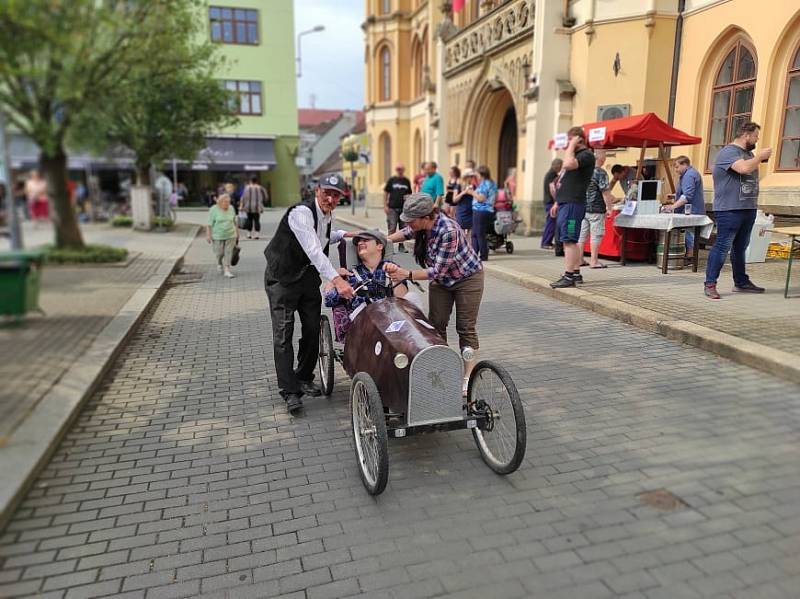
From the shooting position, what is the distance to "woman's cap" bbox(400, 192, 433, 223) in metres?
4.03

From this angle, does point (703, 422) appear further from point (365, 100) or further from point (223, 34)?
point (365, 100)

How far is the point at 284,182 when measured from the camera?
1438 inches

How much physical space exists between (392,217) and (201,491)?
10532 millimetres

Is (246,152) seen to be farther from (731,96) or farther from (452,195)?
(731,96)

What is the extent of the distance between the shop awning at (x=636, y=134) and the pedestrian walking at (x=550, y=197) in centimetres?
109

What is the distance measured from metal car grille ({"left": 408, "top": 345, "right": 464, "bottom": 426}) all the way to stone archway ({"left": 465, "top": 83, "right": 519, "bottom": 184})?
17183mm

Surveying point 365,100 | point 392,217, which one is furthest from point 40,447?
point 365,100

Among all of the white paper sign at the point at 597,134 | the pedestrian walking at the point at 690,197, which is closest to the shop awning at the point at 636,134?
the white paper sign at the point at 597,134

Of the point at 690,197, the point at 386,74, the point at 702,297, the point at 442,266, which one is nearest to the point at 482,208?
the point at 690,197

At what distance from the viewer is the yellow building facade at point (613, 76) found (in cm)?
1067

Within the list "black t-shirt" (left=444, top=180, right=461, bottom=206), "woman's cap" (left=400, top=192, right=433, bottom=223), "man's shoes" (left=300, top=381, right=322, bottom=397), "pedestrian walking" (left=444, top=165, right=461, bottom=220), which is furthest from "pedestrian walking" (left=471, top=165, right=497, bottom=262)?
"woman's cap" (left=400, top=192, right=433, bottom=223)

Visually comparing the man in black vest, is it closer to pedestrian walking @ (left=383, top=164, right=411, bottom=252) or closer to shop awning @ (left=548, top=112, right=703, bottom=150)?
shop awning @ (left=548, top=112, right=703, bottom=150)

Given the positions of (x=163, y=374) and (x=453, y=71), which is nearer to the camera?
(x=163, y=374)

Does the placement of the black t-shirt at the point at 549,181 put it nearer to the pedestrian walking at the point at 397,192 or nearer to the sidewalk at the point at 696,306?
the sidewalk at the point at 696,306
